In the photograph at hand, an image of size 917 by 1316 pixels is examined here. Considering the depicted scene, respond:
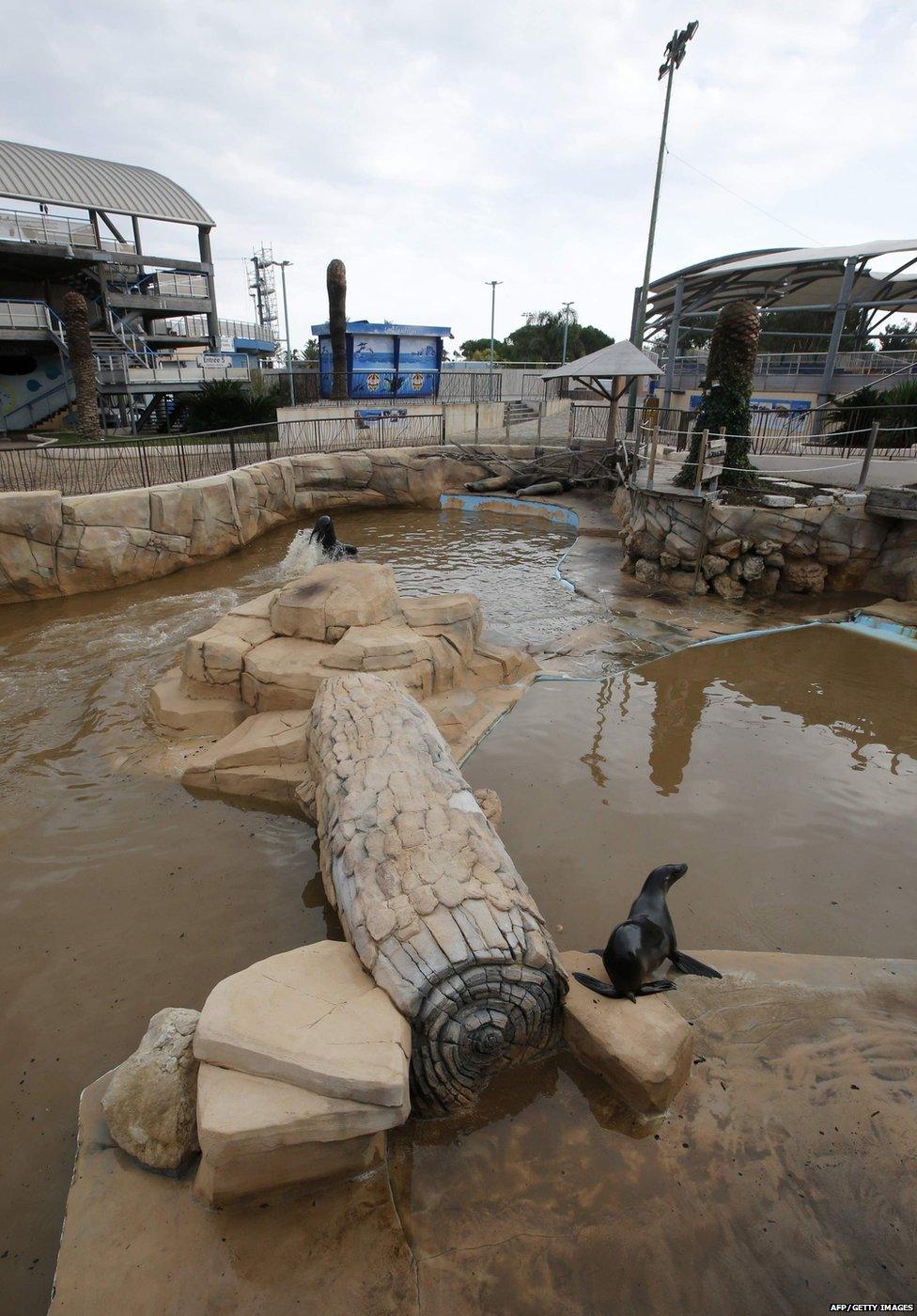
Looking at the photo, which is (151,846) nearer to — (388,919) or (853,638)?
(388,919)

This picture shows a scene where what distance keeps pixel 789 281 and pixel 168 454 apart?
20.9 m

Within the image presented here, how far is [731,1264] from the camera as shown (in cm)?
226

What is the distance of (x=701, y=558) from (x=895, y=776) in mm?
5122

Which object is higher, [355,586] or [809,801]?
[355,586]

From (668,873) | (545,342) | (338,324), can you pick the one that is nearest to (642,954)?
(668,873)

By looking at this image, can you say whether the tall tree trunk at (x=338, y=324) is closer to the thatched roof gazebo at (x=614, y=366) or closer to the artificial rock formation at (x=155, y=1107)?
the thatched roof gazebo at (x=614, y=366)

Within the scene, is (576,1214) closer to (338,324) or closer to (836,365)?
(338,324)

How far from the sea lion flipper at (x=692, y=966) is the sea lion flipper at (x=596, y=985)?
419 mm

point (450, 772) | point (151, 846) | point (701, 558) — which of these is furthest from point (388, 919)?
point (701, 558)

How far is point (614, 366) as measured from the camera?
14.1 m

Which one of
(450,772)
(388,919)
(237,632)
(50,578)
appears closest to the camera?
(388,919)

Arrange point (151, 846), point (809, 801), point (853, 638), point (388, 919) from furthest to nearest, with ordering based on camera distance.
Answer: point (853, 638)
point (809, 801)
point (151, 846)
point (388, 919)

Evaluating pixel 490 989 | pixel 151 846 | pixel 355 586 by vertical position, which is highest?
pixel 355 586

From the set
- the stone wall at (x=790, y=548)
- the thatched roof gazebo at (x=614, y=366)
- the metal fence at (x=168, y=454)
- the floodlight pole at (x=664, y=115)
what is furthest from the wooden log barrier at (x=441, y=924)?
the floodlight pole at (x=664, y=115)
